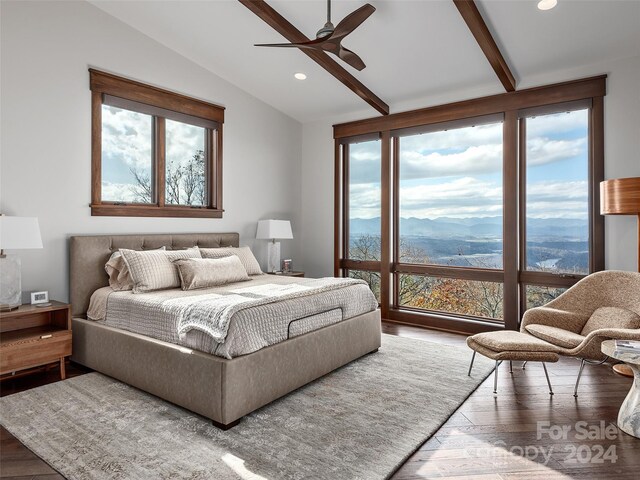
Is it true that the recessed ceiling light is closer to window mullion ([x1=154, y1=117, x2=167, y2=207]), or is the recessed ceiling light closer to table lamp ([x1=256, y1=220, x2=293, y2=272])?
table lamp ([x1=256, y1=220, x2=293, y2=272])

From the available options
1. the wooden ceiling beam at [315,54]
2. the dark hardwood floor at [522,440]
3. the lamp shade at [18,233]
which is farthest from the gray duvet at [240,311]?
the wooden ceiling beam at [315,54]

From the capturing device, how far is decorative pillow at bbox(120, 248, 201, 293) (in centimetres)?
344

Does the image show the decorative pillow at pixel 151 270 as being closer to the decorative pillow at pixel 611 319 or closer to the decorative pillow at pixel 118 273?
the decorative pillow at pixel 118 273

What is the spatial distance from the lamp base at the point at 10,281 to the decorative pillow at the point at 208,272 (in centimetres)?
118

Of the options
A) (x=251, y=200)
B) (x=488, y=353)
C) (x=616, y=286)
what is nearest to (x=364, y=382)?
(x=488, y=353)

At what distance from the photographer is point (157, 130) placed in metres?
4.38

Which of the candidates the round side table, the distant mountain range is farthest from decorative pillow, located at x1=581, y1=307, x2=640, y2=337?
the distant mountain range

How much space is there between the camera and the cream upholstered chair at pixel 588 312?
10.0 ft

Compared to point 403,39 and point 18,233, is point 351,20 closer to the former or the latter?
point 403,39

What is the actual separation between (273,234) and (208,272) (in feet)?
5.16

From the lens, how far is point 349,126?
5.64 m

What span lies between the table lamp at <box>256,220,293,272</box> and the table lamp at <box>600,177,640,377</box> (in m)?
3.53

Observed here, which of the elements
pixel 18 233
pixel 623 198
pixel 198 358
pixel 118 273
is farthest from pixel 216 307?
pixel 623 198

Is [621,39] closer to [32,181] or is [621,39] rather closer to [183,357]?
[183,357]
